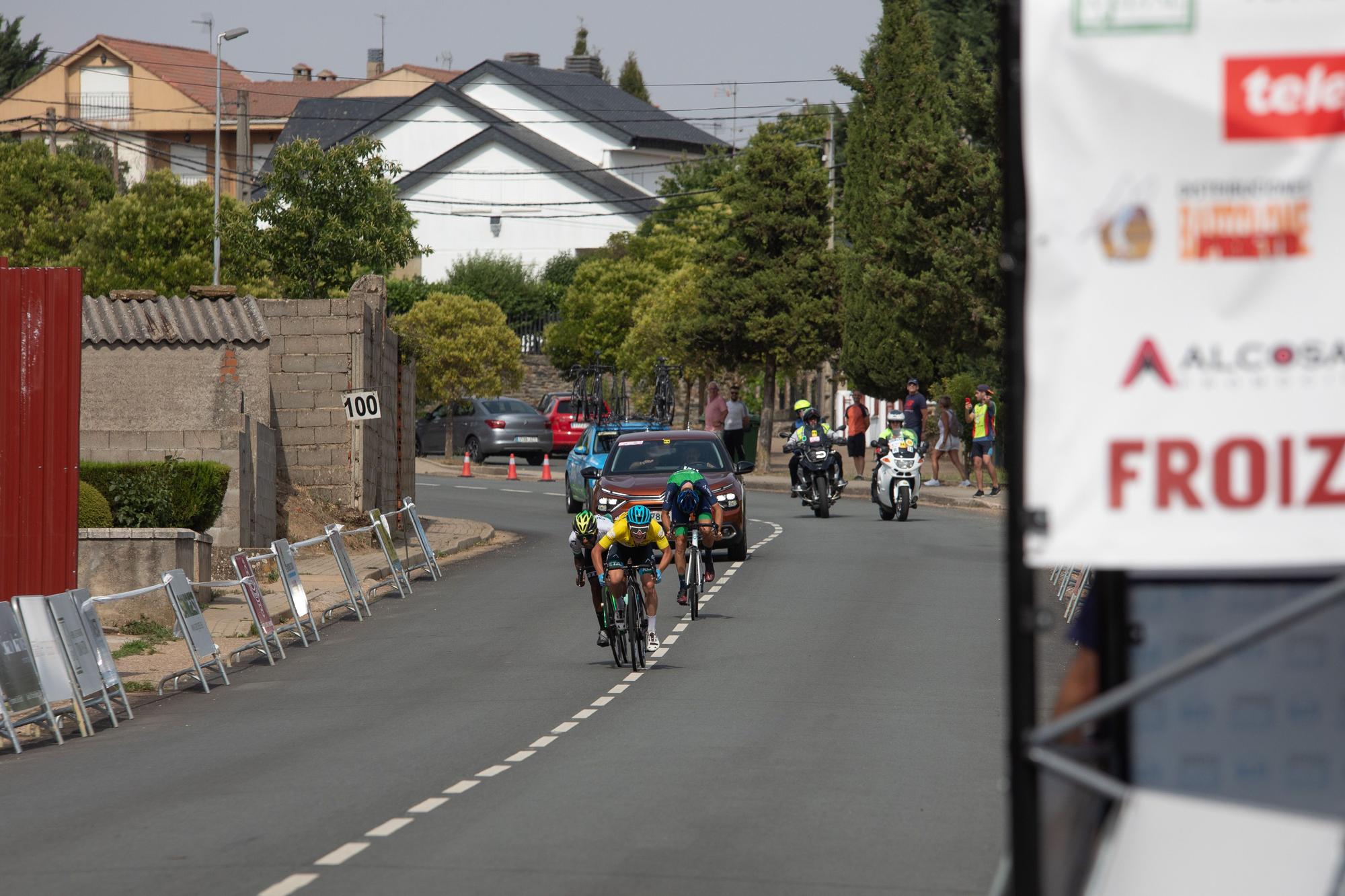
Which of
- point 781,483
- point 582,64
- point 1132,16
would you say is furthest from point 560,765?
point 582,64

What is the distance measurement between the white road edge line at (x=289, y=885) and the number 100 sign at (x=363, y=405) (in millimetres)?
17506

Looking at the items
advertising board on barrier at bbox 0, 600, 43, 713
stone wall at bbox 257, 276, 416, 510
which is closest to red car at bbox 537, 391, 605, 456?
stone wall at bbox 257, 276, 416, 510

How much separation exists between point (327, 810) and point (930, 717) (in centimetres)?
489

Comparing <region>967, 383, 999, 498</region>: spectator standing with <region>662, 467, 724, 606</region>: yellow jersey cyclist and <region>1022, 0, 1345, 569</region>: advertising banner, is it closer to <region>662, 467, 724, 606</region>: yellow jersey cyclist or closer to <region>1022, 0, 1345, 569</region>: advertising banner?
<region>662, 467, 724, 606</region>: yellow jersey cyclist

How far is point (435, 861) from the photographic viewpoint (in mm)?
8727

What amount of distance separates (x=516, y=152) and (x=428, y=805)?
78831 millimetres

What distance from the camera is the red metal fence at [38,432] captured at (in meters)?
18.6

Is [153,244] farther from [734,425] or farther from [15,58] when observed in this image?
[15,58]

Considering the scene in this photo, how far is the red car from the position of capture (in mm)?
51406

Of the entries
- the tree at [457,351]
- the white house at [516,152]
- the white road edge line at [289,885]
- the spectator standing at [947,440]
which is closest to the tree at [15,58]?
the white house at [516,152]

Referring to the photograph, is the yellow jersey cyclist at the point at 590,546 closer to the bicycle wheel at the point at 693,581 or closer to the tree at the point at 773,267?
the bicycle wheel at the point at 693,581

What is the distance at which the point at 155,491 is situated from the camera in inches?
862

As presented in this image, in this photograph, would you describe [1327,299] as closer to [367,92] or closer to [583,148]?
[583,148]

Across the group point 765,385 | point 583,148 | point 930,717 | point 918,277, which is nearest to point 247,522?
point 930,717
